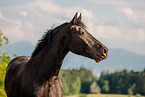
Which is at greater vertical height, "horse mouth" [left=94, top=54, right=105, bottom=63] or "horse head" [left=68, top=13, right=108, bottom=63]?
"horse head" [left=68, top=13, right=108, bottom=63]

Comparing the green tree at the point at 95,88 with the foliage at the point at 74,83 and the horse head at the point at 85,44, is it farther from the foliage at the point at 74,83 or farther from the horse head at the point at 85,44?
the horse head at the point at 85,44

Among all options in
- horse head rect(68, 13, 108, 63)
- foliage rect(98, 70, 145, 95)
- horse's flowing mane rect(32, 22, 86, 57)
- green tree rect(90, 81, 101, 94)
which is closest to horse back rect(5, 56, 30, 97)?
horse's flowing mane rect(32, 22, 86, 57)

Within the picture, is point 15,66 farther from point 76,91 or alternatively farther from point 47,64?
point 76,91

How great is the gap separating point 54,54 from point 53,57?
0.07 meters

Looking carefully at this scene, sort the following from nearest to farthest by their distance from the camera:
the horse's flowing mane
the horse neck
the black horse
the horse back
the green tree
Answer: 1. the black horse
2. the horse neck
3. the horse's flowing mane
4. the horse back
5. the green tree

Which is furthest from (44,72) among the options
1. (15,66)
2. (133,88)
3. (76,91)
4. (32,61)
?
(76,91)

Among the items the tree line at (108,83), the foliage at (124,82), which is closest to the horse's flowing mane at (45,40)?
the tree line at (108,83)

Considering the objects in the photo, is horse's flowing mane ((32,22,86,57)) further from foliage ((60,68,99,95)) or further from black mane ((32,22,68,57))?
foliage ((60,68,99,95))

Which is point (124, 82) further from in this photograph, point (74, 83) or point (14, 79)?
point (14, 79)

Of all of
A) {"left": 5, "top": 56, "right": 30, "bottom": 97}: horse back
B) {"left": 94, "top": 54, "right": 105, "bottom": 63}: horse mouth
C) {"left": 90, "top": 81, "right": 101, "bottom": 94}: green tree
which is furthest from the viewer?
{"left": 90, "top": 81, "right": 101, "bottom": 94}: green tree

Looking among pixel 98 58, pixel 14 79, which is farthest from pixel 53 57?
pixel 14 79

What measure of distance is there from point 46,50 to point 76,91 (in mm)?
80483

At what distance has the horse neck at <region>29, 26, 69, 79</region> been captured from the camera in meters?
4.71

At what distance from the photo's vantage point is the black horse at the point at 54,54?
4.57 metres
